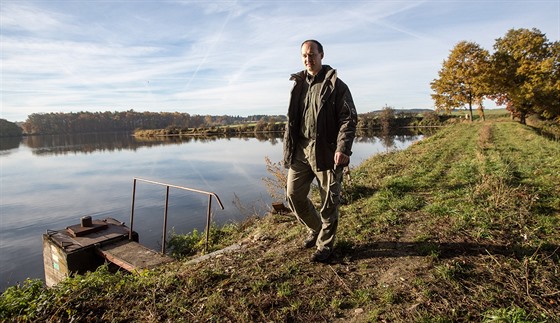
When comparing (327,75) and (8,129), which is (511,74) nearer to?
(327,75)

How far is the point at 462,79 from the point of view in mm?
29812

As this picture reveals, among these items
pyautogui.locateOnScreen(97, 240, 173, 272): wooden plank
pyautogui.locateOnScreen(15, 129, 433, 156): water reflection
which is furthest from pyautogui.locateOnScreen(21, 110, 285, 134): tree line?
pyautogui.locateOnScreen(97, 240, 173, 272): wooden plank

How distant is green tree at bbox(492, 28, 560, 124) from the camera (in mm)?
22439

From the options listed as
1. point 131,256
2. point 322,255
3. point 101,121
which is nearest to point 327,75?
point 322,255

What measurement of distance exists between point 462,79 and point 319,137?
3291 cm

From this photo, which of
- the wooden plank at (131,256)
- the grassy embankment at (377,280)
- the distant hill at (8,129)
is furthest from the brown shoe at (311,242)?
the distant hill at (8,129)

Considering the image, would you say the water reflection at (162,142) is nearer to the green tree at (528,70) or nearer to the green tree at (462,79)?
the green tree at (462,79)

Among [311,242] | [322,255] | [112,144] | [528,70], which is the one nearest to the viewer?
[322,255]

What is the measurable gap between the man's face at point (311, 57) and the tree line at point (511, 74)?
26492 mm

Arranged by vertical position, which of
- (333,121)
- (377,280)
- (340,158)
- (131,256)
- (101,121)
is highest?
(101,121)

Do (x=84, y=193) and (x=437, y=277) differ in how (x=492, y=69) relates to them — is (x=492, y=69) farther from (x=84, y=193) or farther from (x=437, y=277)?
(x=84, y=193)

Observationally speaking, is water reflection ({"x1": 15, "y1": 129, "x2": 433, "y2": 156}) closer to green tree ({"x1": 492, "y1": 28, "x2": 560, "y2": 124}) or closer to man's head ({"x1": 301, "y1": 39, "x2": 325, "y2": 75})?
green tree ({"x1": 492, "y1": 28, "x2": 560, "y2": 124})

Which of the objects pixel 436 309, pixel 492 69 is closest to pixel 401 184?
pixel 436 309

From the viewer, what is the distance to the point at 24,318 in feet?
9.13
